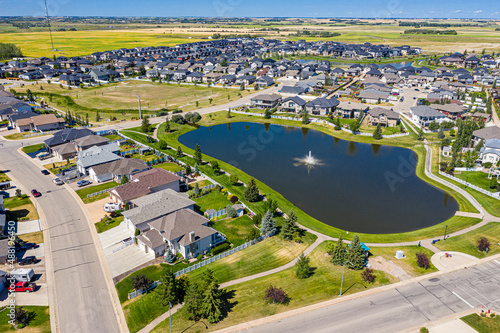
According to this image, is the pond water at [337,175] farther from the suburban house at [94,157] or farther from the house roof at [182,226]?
the suburban house at [94,157]

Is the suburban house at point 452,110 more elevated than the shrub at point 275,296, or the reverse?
the suburban house at point 452,110

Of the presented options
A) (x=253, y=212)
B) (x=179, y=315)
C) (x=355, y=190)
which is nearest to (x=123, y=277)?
(x=179, y=315)

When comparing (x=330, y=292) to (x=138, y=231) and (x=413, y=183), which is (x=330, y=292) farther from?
(x=413, y=183)

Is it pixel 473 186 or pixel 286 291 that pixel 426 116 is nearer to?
pixel 473 186

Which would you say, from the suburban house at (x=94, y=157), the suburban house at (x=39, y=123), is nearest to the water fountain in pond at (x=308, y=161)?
the suburban house at (x=94, y=157)

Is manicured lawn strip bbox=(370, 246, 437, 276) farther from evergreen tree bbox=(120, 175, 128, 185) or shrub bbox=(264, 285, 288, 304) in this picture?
evergreen tree bbox=(120, 175, 128, 185)

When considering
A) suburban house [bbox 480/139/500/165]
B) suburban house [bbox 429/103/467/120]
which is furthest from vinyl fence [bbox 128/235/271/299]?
suburban house [bbox 429/103/467/120]

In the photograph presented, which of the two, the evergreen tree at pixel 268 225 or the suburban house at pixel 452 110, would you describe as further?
the suburban house at pixel 452 110
